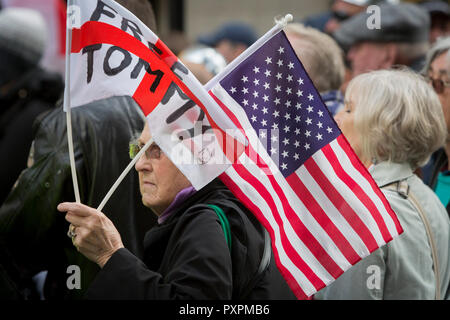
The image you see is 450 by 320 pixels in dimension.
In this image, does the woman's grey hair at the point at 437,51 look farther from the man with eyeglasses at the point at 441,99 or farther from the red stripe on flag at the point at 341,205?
the red stripe on flag at the point at 341,205

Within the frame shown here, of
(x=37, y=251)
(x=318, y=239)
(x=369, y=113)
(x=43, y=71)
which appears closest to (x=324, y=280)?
(x=318, y=239)

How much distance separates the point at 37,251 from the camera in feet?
11.7

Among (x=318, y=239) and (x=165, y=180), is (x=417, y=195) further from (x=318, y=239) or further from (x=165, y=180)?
(x=165, y=180)

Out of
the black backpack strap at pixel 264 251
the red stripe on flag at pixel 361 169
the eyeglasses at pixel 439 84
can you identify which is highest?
the eyeglasses at pixel 439 84

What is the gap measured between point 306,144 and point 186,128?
56 cm

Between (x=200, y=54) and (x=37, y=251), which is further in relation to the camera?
(x=200, y=54)

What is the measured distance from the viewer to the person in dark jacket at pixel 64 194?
3018 mm

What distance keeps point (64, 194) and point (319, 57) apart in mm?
2010

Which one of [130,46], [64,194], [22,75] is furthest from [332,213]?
[22,75]

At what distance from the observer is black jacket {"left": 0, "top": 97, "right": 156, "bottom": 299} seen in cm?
302

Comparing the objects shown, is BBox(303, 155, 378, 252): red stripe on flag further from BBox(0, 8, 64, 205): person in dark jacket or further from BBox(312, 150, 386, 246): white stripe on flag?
BBox(0, 8, 64, 205): person in dark jacket

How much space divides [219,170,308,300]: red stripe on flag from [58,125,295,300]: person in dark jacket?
39 mm

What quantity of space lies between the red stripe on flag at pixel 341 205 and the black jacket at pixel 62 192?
68 cm

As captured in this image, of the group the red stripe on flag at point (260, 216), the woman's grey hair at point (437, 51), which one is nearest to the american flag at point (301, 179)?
the red stripe on flag at point (260, 216)
